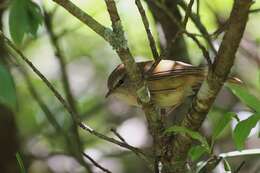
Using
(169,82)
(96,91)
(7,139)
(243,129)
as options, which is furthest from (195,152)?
(96,91)

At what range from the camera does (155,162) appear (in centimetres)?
247

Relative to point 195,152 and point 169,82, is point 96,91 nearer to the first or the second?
point 169,82

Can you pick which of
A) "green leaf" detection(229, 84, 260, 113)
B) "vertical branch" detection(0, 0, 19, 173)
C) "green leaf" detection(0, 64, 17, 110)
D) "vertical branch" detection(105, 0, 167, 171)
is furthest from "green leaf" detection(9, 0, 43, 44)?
"vertical branch" detection(0, 0, 19, 173)

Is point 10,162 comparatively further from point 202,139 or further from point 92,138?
point 202,139

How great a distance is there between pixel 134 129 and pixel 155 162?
344 cm

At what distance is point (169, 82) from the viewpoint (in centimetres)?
398

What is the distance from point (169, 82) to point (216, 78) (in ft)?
5.66

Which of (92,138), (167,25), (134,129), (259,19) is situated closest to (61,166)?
(92,138)

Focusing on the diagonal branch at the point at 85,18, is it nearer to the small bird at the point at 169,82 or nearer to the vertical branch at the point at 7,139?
the small bird at the point at 169,82

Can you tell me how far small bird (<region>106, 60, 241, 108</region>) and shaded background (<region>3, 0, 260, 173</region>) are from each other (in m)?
0.95

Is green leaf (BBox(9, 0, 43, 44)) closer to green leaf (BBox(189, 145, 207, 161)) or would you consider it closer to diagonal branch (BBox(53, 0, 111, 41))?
diagonal branch (BBox(53, 0, 111, 41))

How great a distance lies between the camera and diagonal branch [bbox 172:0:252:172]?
A: 2.07 m

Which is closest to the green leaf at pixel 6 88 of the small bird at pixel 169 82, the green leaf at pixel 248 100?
the green leaf at pixel 248 100

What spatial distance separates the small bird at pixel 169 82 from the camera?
148 inches
